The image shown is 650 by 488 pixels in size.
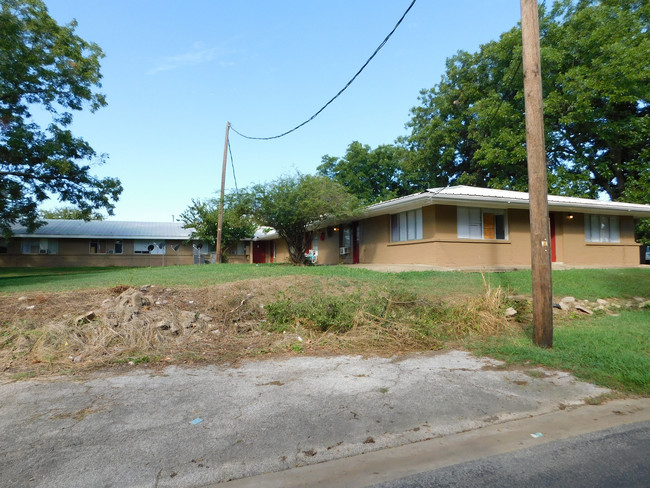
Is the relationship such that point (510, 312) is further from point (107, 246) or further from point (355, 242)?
point (107, 246)

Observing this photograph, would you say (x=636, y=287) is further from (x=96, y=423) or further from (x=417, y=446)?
(x=96, y=423)

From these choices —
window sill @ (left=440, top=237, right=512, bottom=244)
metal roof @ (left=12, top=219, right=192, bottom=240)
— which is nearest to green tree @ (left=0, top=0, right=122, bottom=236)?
metal roof @ (left=12, top=219, right=192, bottom=240)

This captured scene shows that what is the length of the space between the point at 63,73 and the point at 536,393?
82.5ft

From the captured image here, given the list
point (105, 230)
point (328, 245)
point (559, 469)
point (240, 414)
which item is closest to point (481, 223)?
point (328, 245)

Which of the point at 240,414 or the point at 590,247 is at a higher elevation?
the point at 590,247

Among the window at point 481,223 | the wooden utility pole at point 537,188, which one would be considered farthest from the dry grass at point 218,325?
the window at point 481,223

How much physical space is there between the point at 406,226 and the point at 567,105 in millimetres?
14140

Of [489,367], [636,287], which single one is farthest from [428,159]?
[489,367]

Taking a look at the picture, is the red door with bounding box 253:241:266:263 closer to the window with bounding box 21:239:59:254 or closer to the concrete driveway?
the window with bounding box 21:239:59:254

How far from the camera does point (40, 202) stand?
2250 centimetres

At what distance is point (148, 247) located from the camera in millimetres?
34594

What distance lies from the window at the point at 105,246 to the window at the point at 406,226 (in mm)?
24328

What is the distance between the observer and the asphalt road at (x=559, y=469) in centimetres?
306

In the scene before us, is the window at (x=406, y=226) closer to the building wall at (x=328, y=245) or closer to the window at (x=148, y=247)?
the building wall at (x=328, y=245)
